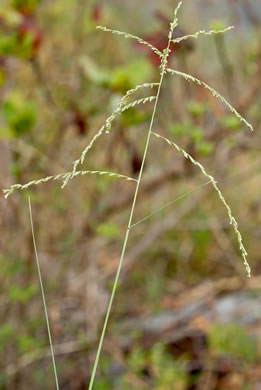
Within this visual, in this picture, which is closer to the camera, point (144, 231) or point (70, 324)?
point (70, 324)

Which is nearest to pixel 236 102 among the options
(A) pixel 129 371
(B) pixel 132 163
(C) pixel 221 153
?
(C) pixel 221 153

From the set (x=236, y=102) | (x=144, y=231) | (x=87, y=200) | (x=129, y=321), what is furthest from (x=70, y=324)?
(x=236, y=102)

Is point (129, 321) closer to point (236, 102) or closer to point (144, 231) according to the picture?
point (144, 231)

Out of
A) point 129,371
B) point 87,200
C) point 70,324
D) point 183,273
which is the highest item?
point 87,200

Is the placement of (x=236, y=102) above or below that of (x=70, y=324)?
above

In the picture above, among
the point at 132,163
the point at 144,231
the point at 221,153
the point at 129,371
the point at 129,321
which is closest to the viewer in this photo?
the point at 132,163

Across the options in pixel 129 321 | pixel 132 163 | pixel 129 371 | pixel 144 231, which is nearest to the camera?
pixel 132 163

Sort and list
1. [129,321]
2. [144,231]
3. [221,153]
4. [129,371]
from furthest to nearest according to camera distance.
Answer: [144,231]
[129,321]
[221,153]
[129,371]

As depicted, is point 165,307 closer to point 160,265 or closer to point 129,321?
point 129,321

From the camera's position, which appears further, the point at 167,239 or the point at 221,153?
the point at 167,239
